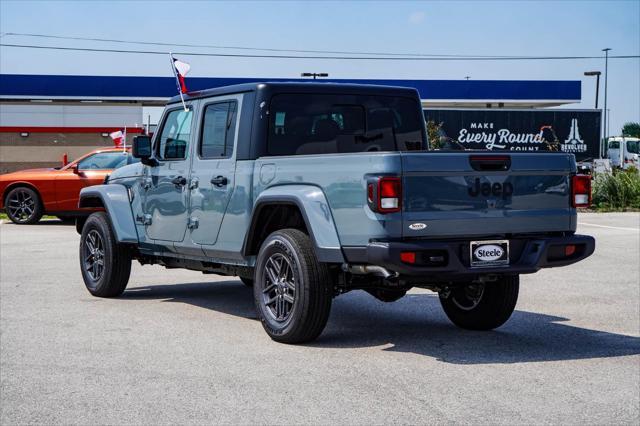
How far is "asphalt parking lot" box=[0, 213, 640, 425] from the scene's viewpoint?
5641 mm

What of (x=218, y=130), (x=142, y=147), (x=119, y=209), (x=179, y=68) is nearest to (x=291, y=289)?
(x=218, y=130)

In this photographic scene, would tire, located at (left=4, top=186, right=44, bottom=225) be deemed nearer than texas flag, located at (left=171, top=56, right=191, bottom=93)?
No

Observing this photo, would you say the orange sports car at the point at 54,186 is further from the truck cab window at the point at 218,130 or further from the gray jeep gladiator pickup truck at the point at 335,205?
the truck cab window at the point at 218,130

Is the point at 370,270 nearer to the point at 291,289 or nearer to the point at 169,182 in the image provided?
the point at 291,289

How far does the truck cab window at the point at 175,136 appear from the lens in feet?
30.9

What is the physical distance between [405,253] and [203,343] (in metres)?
1.96

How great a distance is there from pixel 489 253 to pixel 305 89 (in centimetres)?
249

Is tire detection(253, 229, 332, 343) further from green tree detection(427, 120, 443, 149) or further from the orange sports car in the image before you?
green tree detection(427, 120, 443, 149)

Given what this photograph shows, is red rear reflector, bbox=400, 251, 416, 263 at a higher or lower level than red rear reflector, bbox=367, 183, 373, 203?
lower

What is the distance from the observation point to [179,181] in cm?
925

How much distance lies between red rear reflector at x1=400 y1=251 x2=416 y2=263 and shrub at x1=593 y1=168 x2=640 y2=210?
23.5 metres

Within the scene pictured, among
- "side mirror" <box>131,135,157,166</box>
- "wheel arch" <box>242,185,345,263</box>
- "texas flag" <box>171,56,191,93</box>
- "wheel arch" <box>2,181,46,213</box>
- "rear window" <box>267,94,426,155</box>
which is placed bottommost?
"wheel arch" <box>2,181,46,213</box>

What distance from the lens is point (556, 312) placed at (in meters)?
9.46

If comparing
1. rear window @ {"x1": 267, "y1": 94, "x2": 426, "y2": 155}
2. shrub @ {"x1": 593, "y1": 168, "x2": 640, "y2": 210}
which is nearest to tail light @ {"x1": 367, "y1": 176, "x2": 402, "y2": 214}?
rear window @ {"x1": 267, "y1": 94, "x2": 426, "y2": 155}
